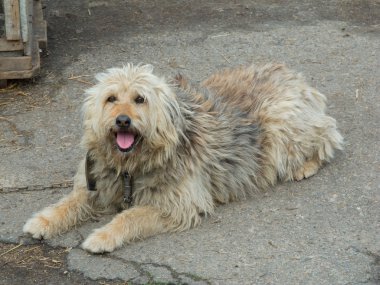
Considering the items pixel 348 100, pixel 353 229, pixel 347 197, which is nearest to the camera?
pixel 353 229

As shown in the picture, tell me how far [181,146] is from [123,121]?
58 centimetres

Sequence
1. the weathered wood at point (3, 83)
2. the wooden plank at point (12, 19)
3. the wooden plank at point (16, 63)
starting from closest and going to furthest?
the wooden plank at point (12, 19) → the wooden plank at point (16, 63) → the weathered wood at point (3, 83)

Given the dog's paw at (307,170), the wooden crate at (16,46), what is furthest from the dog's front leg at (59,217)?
the wooden crate at (16,46)

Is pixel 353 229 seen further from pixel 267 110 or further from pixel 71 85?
pixel 71 85

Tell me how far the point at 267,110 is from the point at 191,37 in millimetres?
3092

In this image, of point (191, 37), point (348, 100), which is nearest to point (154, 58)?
point (191, 37)

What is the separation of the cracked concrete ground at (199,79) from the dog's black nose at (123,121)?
0.83 m

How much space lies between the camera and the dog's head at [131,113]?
5109 mm

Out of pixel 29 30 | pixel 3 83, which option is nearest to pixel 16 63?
pixel 3 83

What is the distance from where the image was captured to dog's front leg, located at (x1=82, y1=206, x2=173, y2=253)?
205 inches

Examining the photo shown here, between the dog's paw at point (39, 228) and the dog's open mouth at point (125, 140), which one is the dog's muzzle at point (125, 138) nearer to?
the dog's open mouth at point (125, 140)

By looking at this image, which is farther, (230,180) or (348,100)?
(348,100)

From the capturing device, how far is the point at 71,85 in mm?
7762

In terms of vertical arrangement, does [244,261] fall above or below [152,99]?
below
